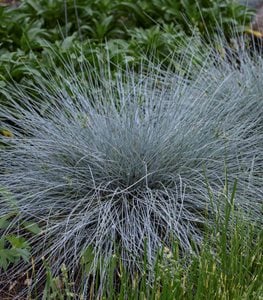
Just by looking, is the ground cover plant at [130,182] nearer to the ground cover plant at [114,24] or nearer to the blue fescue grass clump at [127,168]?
the blue fescue grass clump at [127,168]

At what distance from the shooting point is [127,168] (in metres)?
3.36

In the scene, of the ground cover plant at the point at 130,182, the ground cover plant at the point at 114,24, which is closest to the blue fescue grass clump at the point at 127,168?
the ground cover plant at the point at 130,182

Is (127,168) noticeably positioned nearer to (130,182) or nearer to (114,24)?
(130,182)

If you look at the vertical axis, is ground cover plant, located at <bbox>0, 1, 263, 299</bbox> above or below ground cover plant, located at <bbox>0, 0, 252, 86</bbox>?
below

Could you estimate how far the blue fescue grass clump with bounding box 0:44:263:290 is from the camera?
10.3ft

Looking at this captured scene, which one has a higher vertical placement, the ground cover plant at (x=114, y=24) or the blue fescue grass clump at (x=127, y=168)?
the ground cover plant at (x=114, y=24)

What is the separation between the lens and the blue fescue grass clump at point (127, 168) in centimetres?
314

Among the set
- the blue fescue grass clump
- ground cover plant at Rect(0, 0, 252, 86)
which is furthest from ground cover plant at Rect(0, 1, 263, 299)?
ground cover plant at Rect(0, 0, 252, 86)

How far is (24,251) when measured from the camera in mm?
2914

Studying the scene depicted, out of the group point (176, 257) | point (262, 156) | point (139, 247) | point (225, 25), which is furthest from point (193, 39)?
point (176, 257)

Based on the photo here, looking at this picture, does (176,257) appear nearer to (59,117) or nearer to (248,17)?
(59,117)

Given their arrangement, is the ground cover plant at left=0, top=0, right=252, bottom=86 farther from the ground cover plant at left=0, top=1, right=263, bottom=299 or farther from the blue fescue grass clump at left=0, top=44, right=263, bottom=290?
the blue fescue grass clump at left=0, top=44, right=263, bottom=290

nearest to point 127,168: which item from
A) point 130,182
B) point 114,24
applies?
point 130,182

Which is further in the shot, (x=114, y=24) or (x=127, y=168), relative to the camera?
(x=114, y=24)
